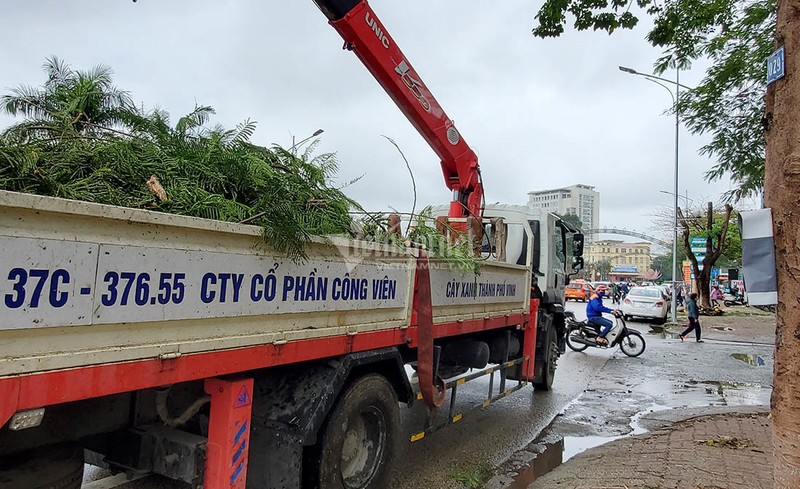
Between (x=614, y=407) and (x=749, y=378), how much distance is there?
4.40m

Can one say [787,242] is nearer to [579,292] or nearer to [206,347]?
[206,347]

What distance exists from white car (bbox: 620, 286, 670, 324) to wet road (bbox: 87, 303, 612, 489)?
47.1 ft

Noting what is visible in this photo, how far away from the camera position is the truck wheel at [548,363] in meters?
7.69

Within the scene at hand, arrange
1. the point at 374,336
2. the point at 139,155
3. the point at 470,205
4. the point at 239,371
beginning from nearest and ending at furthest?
the point at 239,371, the point at 139,155, the point at 374,336, the point at 470,205

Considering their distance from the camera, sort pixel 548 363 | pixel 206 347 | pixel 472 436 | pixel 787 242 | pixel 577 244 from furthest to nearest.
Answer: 1. pixel 577 244
2. pixel 548 363
3. pixel 472 436
4. pixel 787 242
5. pixel 206 347

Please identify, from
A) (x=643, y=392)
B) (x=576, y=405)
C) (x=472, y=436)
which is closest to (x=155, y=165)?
(x=472, y=436)

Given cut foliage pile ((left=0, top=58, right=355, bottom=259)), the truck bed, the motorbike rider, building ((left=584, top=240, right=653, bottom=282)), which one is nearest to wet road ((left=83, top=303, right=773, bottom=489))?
the motorbike rider

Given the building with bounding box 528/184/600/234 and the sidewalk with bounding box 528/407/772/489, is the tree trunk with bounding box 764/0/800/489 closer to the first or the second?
the sidewalk with bounding box 528/407/772/489

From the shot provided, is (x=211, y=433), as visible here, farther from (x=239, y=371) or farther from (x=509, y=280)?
(x=509, y=280)

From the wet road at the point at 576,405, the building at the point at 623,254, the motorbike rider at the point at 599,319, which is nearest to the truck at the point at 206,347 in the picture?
the wet road at the point at 576,405

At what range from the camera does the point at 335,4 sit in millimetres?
4684

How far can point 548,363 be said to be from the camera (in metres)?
7.83

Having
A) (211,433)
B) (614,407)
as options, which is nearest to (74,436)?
(211,433)

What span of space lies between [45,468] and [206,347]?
966mm
